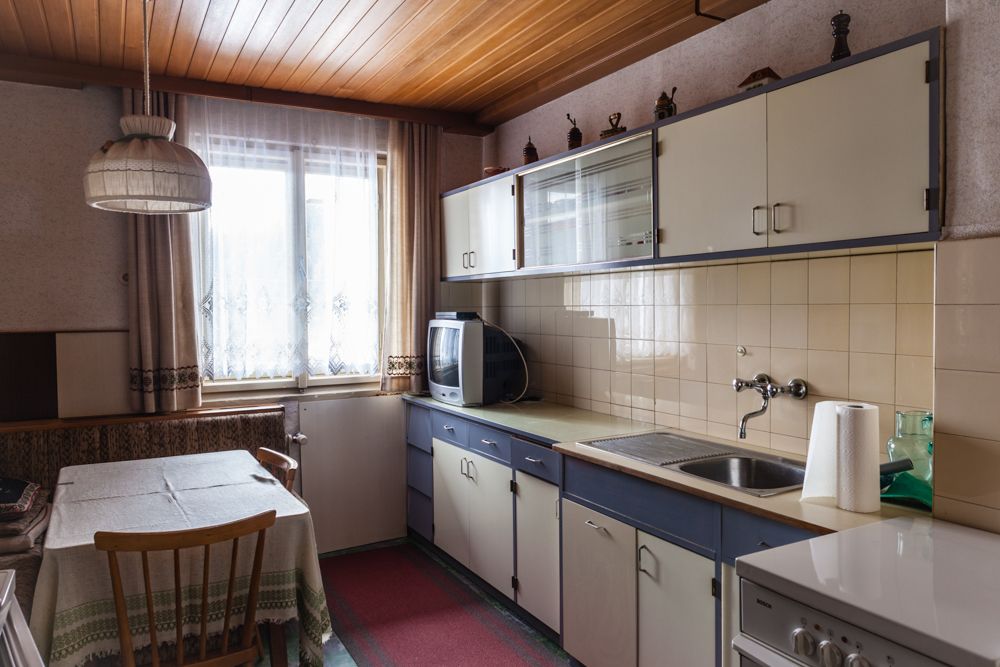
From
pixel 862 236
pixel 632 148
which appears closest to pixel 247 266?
pixel 632 148

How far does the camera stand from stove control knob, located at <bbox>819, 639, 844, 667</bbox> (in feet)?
4.22

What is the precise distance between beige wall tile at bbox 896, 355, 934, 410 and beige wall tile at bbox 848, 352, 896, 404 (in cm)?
2

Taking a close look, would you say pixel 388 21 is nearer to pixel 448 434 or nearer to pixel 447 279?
pixel 447 279

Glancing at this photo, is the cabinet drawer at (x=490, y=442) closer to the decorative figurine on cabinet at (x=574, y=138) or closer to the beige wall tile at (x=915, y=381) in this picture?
the decorative figurine on cabinet at (x=574, y=138)

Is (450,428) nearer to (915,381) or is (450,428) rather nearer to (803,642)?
(915,381)

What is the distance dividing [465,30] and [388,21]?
313 mm

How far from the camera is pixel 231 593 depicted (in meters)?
1.89

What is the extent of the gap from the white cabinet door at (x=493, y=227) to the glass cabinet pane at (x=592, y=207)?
0.10 m

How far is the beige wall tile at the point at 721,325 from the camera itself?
261 centimetres

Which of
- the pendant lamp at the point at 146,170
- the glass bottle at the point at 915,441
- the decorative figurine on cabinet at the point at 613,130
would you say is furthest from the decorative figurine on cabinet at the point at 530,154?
the glass bottle at the point at 915,441

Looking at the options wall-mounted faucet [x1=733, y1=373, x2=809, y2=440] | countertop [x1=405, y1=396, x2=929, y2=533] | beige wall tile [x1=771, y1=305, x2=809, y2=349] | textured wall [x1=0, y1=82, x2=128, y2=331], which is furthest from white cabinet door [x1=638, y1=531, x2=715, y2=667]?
textured wall [x1=0, y1=82, x2=128, y2=331]

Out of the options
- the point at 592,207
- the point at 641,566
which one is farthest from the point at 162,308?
A: the point at 641,566

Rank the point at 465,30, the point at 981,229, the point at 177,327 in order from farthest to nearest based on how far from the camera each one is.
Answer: the point at 177,327, the point at 465,30, the point at 981,229

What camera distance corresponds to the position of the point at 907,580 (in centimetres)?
135
